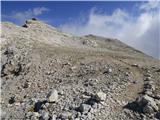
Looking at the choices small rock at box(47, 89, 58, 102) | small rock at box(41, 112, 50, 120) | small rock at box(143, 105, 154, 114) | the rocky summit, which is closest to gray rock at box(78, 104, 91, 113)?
the rocky summit

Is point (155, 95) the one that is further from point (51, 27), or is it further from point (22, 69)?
point (51, 27)

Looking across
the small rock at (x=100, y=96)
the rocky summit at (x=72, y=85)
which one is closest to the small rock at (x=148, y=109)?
the rocky summit at (x=72, y=85)

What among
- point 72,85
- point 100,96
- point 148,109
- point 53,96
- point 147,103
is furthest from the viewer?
point 72,85

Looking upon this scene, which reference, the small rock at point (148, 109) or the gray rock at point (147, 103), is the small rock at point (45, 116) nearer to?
the gray rock at point (147, 103)

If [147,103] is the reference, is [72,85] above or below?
above

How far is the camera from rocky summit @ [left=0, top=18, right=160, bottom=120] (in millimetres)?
23422

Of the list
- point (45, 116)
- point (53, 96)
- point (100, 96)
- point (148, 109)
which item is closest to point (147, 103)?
point (148, 109)

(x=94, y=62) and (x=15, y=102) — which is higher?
(x=94, y=62)

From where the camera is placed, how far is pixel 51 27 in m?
60.7

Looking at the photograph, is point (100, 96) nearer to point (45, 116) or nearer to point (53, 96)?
point (53, 96)

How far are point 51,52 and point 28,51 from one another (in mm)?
2636

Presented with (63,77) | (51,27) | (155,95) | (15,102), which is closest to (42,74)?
(63,77)

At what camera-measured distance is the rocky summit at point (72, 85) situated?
76.8 feet

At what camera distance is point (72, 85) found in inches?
1122
